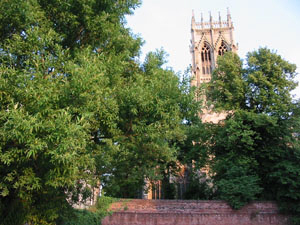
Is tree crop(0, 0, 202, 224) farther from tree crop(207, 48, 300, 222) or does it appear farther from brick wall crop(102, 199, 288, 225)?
tree crop(207, 48, 300, 222)

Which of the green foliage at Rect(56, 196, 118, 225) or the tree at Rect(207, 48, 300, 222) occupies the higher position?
the tree at Rect(207, 48, 300, 222)

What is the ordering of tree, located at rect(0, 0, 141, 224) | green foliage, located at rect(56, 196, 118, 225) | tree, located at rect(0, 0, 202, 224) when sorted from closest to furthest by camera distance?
tree, located at rect(0, 0, 141, 224), tree, located at rect(0, 0, 202, 224), green foliage, located at rect(56, 196, 118, 225)

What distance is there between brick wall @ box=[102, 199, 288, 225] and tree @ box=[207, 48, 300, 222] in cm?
79

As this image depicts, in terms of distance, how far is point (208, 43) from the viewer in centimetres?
4503

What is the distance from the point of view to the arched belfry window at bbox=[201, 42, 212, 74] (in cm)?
4359

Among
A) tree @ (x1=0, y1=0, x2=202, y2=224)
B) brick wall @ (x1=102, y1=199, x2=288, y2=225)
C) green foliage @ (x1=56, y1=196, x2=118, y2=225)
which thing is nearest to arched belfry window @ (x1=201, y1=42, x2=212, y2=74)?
brick wall @ (x1=102, y1=199, x2=288, y2=225)

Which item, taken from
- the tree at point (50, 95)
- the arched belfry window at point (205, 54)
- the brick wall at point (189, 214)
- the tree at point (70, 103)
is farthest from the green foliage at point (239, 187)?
the arched belfry window at point (205, 54)

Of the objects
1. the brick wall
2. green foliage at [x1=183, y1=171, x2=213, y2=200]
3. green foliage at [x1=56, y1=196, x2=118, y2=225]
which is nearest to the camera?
green foliage at [x1=56, y1=196, x2=118, y2=225]

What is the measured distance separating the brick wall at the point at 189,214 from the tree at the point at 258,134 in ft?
2.59

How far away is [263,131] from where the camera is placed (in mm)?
19234

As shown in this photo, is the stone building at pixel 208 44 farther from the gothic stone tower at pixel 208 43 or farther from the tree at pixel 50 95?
the tree at pixel 50 95

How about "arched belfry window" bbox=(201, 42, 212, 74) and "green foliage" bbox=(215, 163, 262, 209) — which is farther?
"arched belfry window" bbox=(201, 42, 212, 74)

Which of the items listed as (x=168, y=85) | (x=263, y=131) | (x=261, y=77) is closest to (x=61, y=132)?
(x=168, y=85)

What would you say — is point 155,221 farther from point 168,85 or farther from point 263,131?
point 168,85
